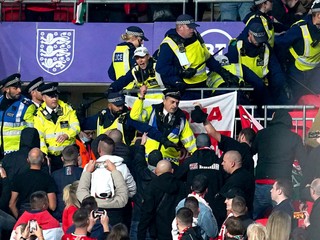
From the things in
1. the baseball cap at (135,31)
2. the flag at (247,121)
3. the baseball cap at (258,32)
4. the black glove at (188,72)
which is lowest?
the flag at (247,121)

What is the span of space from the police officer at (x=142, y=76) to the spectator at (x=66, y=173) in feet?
7.79

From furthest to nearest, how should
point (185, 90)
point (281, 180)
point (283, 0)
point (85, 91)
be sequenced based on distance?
point (85, 91)
point (283, 0)
point (185, 90)
point (281, 180)

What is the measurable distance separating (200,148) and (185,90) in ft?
7.86

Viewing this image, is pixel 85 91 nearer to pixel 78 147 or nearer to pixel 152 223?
pixel 78 147

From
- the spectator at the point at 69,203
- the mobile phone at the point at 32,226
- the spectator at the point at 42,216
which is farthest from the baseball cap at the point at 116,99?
the mobile phone at the point at 32,226

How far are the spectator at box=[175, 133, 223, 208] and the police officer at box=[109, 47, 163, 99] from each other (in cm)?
238

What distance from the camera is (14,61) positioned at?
81.4 ft

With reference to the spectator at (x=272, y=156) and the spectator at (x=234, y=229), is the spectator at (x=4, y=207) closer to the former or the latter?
the spectator at (x=272, y=156)

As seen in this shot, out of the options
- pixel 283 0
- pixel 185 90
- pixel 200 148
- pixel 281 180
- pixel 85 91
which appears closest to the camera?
pixel 281 180

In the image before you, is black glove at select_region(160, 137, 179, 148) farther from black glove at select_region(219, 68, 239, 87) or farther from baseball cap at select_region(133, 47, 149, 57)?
baseball cap at select_region(133, 47, 149, 57)

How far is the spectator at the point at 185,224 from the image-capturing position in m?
17.8

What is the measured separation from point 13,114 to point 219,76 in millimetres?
2936

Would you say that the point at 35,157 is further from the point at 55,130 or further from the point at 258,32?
the point at 258,32

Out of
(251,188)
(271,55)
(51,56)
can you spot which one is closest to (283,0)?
(271,55)
